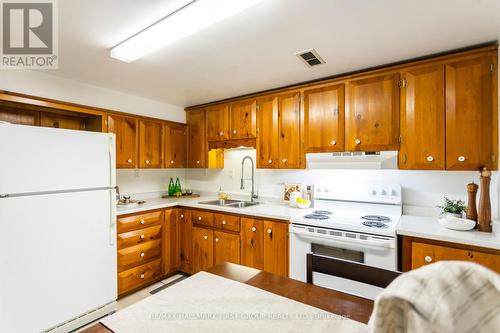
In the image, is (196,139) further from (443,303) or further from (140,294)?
(443,303)

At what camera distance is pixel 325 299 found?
100cm

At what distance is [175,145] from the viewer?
3471 millimetres

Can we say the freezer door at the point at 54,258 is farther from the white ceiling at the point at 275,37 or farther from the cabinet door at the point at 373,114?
the cabinet door at the point at 373,114

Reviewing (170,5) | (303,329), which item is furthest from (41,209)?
(303,329)

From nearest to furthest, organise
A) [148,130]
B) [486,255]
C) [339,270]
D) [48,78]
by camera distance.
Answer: [339,270] < [486,255] < [48,78] < [148,130]

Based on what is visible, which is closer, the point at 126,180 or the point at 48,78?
the point at 48,78

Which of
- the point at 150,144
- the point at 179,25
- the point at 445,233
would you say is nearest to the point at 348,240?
the point at 445,233

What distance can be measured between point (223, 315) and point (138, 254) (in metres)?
2.14

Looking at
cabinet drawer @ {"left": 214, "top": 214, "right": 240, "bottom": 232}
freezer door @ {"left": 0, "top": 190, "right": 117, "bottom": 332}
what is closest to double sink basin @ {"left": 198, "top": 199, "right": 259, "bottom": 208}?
cabinet drawer @ {"left": 214, "top": 214, "right": 240, "bottom": 232}

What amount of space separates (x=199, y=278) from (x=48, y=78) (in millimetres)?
2470

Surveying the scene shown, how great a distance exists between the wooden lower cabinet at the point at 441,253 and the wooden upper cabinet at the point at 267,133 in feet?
4.73

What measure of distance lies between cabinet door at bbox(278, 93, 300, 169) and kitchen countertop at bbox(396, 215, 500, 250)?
1117mm

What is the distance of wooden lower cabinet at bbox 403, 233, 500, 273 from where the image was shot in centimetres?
153

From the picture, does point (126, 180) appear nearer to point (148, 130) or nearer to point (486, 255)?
point (148, 130)
